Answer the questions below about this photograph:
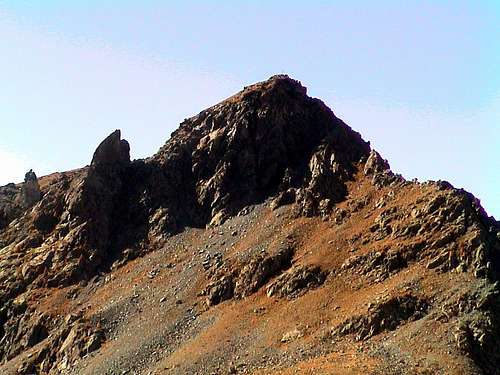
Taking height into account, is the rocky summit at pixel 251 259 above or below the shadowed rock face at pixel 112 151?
below

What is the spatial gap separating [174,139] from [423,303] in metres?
61.9

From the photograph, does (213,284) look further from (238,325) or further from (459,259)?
(459,259)

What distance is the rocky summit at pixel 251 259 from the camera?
6322cm

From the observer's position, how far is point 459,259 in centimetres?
6706

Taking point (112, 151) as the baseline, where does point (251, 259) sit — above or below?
below

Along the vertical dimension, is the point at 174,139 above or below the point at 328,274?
above

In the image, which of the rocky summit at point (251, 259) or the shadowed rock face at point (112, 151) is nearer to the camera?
the rocky summit at point (251, 259)

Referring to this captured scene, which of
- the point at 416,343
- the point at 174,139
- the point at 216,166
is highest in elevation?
the point at 174,139

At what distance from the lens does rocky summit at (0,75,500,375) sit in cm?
6322

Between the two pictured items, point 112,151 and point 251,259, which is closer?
point 251,259

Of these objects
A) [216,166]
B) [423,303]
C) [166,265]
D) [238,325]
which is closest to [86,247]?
[166,265]

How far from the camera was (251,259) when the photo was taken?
273 ft

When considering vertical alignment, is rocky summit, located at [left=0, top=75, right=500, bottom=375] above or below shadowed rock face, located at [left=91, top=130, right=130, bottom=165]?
below

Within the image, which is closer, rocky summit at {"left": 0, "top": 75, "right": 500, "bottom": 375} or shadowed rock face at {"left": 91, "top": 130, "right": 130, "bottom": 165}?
rocky summit at {"left": 0, "top": 75, "right": 500, "bottom": 375}
